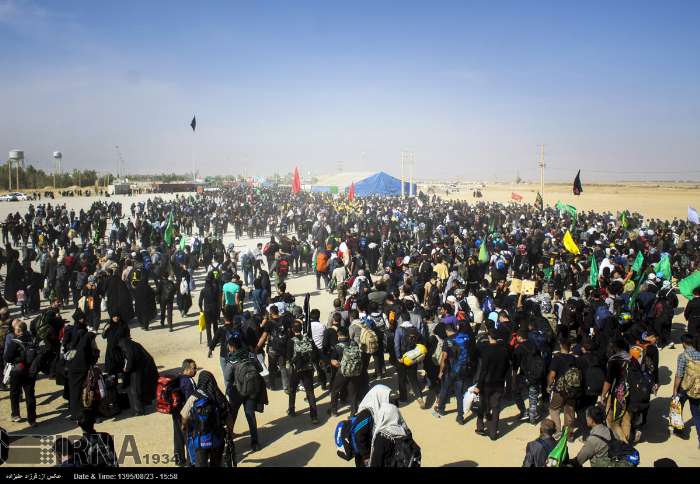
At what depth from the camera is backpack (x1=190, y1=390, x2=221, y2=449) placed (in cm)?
429

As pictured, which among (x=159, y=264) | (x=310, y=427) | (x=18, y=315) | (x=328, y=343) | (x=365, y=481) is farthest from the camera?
(x=159, y=264)

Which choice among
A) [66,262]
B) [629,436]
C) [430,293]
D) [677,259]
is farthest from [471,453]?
[677,259]

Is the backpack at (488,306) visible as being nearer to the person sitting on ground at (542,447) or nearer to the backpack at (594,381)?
the backpack at (594,381)

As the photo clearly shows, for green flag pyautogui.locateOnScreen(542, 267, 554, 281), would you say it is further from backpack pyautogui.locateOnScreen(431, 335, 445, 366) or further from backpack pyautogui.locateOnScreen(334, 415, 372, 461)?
backpack pyautogui.locateOnScreen(334, 415, 372, 461)

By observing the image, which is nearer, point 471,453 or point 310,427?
point 471,453

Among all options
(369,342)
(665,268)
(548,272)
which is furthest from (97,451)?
(665,268)

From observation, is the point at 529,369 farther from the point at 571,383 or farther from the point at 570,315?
the point at 570,315

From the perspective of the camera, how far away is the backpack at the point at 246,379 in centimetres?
560

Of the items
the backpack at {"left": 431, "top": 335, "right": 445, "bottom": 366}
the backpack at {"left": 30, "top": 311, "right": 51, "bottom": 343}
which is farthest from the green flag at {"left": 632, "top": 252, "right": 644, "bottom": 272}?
the backpack at {"left": 30, "top": 311, "right": 51, "bottom": 343}

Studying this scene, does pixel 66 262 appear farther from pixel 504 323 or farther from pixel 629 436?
pixel 629 436

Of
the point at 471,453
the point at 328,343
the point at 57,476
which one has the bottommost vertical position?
the point at 471,453

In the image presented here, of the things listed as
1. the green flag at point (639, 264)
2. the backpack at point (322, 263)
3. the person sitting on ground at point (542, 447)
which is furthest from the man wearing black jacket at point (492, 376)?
the backpack at point (322, 263)

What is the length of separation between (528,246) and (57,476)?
50.0 feet

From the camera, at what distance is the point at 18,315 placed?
12.0m
